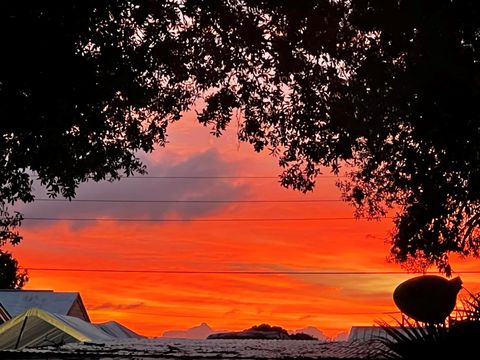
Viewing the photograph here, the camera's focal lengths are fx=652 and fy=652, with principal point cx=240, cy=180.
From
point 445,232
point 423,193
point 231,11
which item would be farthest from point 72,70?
point 445,232

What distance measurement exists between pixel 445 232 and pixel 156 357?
8.05 m

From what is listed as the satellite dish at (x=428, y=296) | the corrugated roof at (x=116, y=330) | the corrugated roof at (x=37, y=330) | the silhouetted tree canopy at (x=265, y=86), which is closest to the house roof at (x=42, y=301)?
the corrugated roof at (x=116, y=330)

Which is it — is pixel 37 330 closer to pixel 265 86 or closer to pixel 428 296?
pixel 265 86

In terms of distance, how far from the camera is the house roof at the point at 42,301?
49344 millimetres

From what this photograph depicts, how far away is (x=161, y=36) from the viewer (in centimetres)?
1348

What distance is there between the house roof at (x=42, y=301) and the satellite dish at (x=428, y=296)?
141ft

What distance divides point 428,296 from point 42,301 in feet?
147

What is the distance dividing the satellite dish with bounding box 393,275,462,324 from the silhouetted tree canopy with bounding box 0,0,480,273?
9.56ft

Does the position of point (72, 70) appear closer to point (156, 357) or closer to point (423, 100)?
point (156, 357)

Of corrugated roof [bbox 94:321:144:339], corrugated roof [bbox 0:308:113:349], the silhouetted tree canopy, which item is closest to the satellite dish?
the silhouetted tree canopy

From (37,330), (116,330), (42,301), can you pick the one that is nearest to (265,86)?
(37,330)

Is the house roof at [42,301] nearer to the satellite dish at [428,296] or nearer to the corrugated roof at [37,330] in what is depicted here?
the corrugated roof at [37,330]

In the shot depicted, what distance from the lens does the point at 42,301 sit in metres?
49.8

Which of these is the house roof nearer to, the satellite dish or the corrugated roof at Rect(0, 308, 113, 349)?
the corrugated roof at Rect(0, 308, 113, 349)
